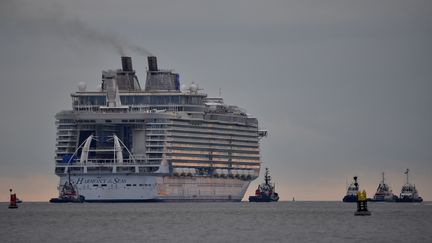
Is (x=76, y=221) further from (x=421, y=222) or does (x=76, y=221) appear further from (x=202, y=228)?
(x=421, y=222)

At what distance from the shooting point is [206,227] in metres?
137

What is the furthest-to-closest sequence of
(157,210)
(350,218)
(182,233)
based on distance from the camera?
(157,210) → (350,218) → (182,233)

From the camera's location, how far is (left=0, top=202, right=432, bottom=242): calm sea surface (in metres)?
122

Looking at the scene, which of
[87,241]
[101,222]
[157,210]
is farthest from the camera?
[157,210]

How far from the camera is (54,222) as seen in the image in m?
147

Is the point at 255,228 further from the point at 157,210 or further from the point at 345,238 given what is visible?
the point at 157,210

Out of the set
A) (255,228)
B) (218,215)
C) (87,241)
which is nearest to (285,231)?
(255,228)

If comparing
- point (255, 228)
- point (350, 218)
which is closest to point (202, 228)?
point (255, 228)

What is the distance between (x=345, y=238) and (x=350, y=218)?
34.5m

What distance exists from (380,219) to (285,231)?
24724 millimetres

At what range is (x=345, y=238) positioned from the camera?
397ft

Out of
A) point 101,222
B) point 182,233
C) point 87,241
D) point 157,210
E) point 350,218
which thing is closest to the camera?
point 87,241

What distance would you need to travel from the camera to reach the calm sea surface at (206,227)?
122m

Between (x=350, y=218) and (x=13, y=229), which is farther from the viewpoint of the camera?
(x=350, y=218)
